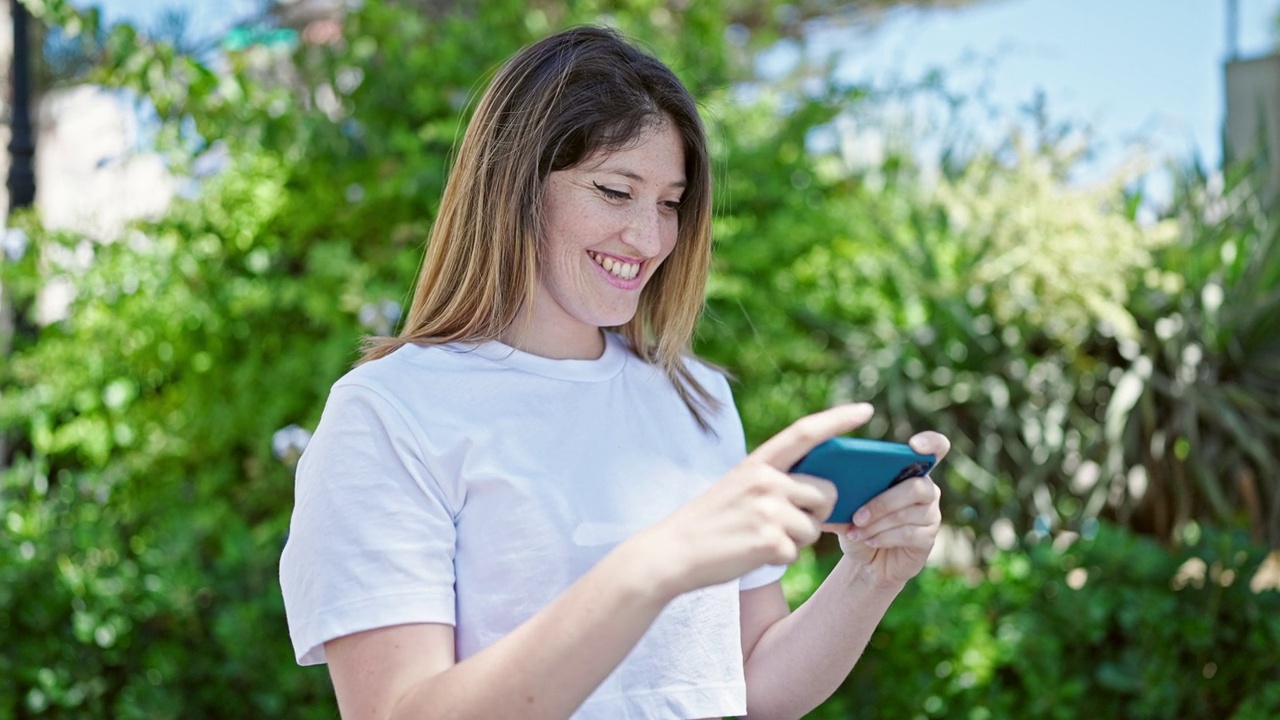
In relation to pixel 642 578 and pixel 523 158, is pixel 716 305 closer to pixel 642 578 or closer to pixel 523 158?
pixel 523 158

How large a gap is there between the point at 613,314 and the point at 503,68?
322mm

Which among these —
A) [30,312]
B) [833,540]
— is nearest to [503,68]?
[833,540]

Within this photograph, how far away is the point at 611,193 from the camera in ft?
4.31

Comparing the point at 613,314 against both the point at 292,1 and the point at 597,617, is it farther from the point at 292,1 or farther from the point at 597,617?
the point at 292,1

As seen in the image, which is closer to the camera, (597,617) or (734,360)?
(597,617)

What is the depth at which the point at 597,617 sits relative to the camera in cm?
94

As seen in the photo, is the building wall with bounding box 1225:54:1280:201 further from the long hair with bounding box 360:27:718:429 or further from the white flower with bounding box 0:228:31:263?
the white flower with bounding box 0:228:31:263

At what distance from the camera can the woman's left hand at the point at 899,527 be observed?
1146 mm

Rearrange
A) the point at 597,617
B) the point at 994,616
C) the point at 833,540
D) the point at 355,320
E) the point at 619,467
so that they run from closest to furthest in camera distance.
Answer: the point at 597,617 < the point at 619,467 < the point at 994,616 < the point at 355,320 < the point at 833,540

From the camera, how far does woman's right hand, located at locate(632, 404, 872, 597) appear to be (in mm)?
932

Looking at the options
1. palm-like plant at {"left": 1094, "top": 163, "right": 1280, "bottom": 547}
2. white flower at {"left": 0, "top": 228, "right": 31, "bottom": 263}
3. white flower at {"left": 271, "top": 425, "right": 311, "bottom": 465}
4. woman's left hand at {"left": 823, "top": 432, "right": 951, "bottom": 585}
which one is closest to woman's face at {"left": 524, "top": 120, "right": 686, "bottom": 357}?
woman's left hand at {"left": 823, "top": 432, "right": 951, "bottom": 585}

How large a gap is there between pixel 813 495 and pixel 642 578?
157 millimetres

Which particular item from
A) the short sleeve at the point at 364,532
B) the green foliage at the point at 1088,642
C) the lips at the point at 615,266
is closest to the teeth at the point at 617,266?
the lips at the point at 615,266

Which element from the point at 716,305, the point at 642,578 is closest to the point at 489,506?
the point at 642,578
